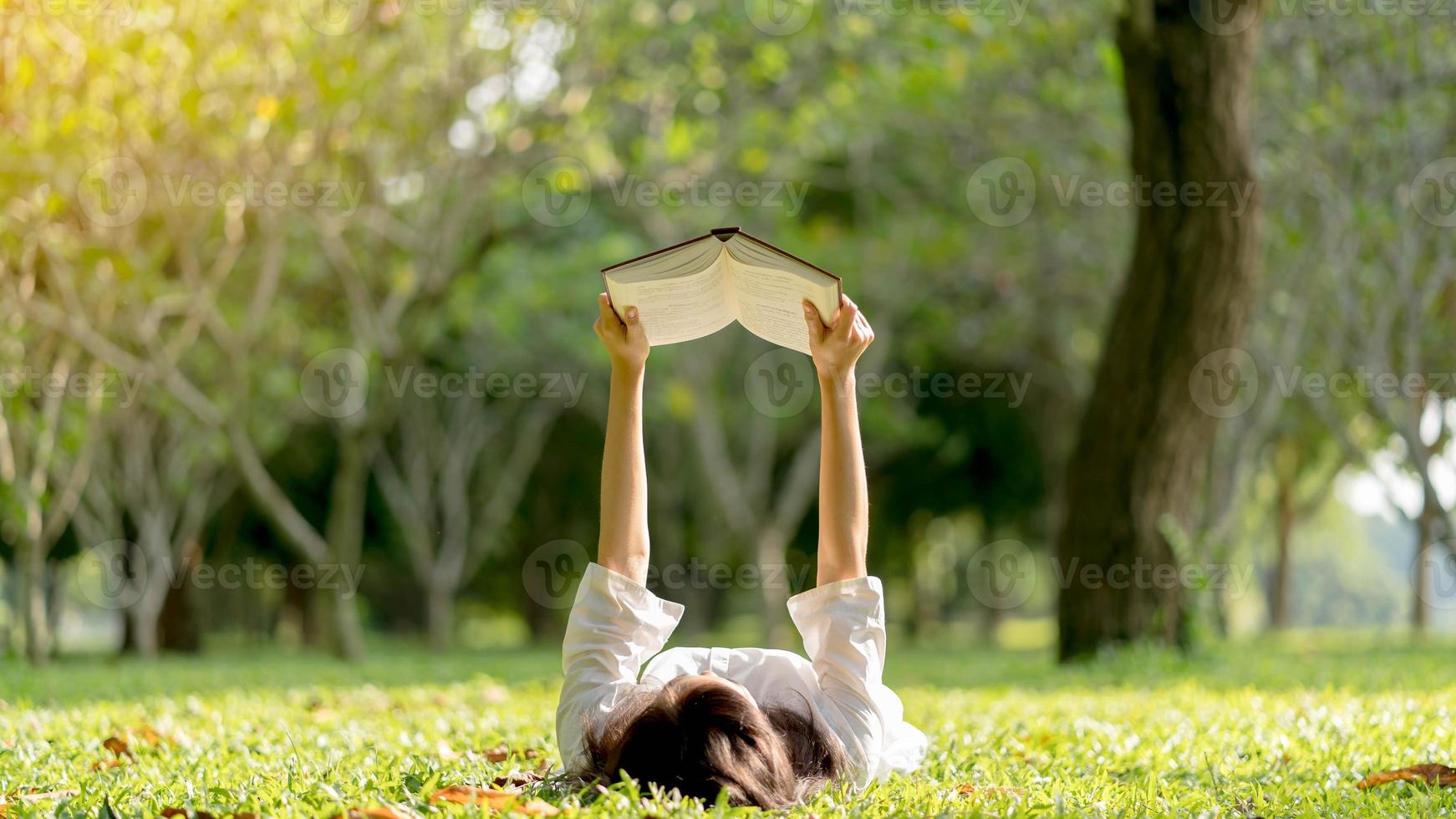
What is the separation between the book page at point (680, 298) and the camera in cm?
355

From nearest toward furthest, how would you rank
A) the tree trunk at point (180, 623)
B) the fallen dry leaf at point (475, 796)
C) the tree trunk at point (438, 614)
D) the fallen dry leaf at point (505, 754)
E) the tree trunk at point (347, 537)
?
the fallen dry leaf at point (475, 796) < the fallen dry leaf at point (505, 754) < the tree trunk at point (347, 537) < the tree trunk at point (438, 614) < the tree trunk at point (180, 623)

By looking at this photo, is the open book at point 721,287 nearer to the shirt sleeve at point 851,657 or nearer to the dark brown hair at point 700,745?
the shirt sleeve at point 851,657

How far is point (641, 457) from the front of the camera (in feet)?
12.4

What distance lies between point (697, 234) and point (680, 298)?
46.2ft

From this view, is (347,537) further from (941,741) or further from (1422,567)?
(1422,567)

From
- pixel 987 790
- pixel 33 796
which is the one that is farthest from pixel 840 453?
pixel 33 796

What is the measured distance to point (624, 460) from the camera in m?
3.69

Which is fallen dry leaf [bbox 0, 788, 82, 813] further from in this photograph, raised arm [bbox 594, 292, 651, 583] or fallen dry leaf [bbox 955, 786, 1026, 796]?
fallen dry leaf [bbox 955, 786, 1026, 796]

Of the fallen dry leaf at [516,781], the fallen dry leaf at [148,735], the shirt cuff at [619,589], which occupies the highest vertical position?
the shirt cuff at [619,589]

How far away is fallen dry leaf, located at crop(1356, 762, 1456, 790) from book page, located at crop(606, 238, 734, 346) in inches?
96.7

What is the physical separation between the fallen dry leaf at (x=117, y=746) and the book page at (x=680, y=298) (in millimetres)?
2504

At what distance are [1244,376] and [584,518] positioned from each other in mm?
16728

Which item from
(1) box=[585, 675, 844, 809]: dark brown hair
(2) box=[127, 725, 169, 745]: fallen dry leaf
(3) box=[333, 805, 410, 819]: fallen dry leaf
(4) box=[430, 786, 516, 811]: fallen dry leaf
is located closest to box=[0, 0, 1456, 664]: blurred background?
(2) box=[127, 725, 169, 745]: fallen dry leaf

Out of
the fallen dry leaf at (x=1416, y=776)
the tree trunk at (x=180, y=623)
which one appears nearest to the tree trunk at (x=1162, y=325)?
the fallen dry leaf at (x=1416, y=776)
